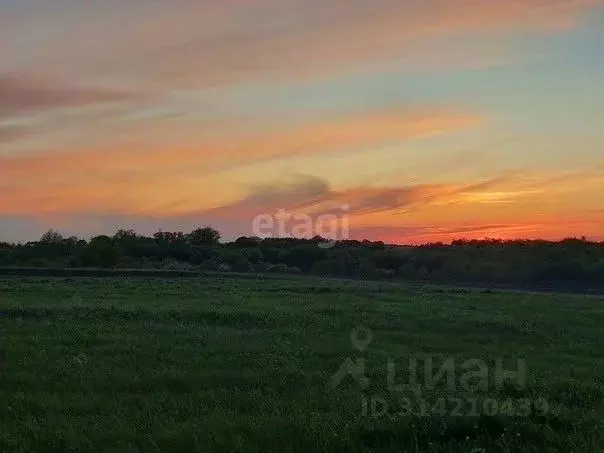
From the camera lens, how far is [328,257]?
7838cm

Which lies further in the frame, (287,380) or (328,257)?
(328,257)

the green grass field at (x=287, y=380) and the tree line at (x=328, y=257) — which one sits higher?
the tree line at (x=328, y=257)

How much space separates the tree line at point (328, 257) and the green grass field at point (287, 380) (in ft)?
109

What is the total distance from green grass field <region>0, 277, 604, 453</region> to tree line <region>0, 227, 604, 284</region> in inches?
1302

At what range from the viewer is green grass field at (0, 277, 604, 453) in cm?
789

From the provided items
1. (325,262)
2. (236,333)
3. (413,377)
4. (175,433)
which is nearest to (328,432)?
(175,433)

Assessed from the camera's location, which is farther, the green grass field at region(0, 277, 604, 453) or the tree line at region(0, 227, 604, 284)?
the tree line at region(0, 227, 604, 284)

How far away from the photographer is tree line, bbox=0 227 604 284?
5741 centimetres

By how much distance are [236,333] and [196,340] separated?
1.67 m

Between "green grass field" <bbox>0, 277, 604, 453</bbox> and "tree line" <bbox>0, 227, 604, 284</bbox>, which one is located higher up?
"tree line" <bbox>0, 227, 604, 284</bbox>

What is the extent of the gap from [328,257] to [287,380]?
66.6 metres

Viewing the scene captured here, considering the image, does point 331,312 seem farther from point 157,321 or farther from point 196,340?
point 196,340

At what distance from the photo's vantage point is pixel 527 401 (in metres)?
9.37

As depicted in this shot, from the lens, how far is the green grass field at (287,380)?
25.9 ft
